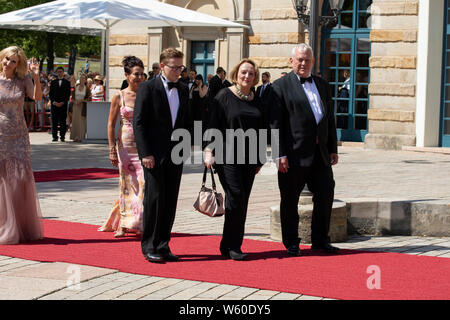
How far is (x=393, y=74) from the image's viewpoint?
19.2 meters

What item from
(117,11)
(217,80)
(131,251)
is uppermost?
(117,11)

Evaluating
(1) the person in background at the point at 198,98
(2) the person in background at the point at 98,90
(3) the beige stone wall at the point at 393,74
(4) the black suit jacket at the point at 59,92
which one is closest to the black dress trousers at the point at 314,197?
(3) the beige stone wall at the point at 393,74

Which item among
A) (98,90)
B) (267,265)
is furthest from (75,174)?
(98,90)

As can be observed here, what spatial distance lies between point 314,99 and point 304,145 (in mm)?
433

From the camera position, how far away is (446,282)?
633 cm

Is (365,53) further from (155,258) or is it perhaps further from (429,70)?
(155,258)

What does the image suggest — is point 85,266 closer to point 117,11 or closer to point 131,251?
point 131,251

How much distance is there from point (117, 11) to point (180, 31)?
5.12 meters

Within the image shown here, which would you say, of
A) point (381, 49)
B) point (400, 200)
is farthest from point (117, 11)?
point (400, 200)

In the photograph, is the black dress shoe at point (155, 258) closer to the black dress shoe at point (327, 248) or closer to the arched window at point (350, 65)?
the black dress shoe at point (327, 248)

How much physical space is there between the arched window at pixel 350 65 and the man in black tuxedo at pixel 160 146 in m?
13.3

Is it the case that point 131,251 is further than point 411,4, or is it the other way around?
point 411,4

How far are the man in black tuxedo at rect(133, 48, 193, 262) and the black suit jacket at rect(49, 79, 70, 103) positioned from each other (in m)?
14.3

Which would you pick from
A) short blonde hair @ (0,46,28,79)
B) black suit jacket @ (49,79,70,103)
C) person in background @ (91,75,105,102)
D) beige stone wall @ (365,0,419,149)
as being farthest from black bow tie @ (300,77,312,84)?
person in background @ (91,75,105,102)
